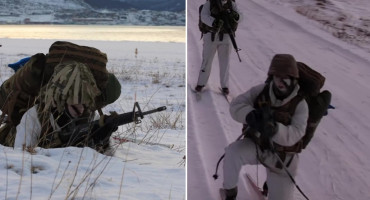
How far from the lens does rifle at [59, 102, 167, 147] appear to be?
333 cm

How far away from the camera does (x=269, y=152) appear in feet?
3.97

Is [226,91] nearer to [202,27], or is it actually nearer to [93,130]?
[202,27]

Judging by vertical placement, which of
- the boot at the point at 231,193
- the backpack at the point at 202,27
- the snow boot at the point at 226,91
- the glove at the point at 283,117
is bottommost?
the boot at the point at 231,193

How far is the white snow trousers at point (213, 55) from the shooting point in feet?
4.49

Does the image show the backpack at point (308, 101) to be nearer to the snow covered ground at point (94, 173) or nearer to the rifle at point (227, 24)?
the rifle at point (227, 24)

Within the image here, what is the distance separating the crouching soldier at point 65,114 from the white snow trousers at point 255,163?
2024mm

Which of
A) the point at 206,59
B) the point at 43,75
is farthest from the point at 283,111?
the point at 43,75

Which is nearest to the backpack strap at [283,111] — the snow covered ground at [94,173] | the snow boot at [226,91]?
the snow boot at [226,91]

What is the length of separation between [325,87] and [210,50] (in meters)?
0.35

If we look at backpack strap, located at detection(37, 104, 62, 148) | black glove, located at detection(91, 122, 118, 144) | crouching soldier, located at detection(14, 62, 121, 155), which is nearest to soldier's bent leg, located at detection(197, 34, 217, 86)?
crouching soldier, located at detection(14, 62, 121, 155)

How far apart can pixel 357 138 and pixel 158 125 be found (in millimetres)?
4370

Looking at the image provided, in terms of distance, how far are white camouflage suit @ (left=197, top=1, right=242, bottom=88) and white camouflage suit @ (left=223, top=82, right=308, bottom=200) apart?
0.41 ft

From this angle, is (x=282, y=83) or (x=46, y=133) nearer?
(x=282, y=83)

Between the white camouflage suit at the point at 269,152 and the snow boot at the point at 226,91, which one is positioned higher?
the snow boot at the point at 226,91
